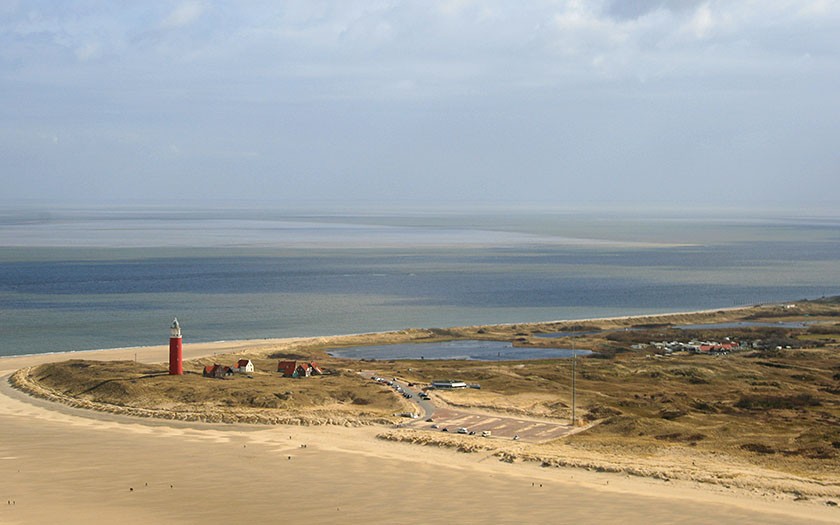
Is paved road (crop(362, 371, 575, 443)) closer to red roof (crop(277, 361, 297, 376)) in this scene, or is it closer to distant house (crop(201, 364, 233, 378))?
red roof (crop(277, 361, 297, 376))

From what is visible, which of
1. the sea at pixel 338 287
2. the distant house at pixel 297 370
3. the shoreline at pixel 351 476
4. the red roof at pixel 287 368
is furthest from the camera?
the sea at pixel 338 287

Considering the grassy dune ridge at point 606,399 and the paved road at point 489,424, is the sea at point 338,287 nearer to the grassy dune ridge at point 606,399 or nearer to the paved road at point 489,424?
the grassy dune ridge at point 606,399

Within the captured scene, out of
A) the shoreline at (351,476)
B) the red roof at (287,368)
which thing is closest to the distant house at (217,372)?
the red roof at (287,368)

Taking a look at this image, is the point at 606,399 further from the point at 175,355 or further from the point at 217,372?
the point at 175,355

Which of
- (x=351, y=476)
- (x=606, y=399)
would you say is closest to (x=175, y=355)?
(x=351, y=476)

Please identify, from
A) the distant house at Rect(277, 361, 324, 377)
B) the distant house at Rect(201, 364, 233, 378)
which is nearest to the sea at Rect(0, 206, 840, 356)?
the distant house at Rect(201, 364, 233, 378)

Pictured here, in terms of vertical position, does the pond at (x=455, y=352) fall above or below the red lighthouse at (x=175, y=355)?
below
